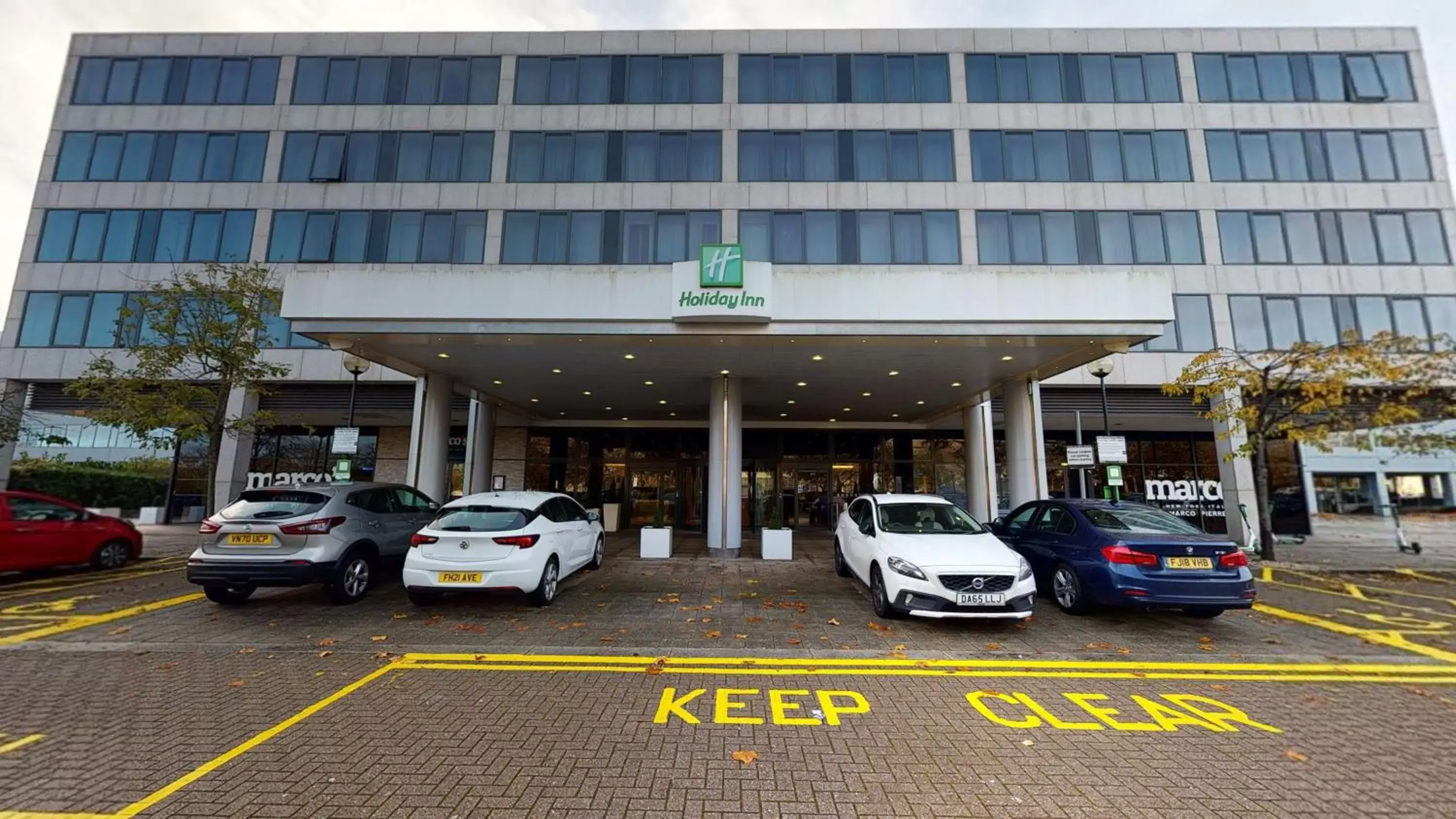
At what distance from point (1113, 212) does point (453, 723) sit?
23.6m

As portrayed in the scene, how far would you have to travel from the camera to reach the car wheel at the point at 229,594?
7.80 m

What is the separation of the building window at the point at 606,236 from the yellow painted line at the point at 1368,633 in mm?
16643

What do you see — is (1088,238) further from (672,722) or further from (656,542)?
(672,722)

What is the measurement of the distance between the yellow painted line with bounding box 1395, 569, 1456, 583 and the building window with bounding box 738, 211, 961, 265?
41.8ft

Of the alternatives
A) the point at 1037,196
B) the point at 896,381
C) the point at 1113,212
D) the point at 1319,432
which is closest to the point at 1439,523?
the point at 1319,432

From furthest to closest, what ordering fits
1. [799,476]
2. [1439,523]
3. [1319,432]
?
[799,476], [1439,523], [1319,432]

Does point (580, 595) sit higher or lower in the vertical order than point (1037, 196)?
lower

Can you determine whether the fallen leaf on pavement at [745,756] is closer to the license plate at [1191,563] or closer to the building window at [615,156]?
the license plate at [1191,563]

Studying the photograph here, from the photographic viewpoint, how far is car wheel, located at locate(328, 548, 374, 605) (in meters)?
7.69

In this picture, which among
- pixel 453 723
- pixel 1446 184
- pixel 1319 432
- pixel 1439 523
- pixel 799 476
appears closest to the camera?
pixel 453 723

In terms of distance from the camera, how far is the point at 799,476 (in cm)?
2144

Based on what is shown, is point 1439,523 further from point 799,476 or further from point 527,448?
point 527,448

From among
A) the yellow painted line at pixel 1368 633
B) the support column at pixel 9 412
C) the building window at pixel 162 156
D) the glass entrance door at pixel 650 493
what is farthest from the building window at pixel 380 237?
the yellow painted line at pixel 1368 633

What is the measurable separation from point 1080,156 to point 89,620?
87.6 ft
